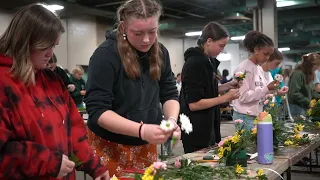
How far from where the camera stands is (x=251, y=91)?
2.78 m

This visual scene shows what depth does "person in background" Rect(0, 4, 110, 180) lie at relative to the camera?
123cm

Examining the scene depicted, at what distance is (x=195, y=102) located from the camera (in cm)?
246

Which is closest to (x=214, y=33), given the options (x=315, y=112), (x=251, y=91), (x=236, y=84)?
(x=236, y=84)

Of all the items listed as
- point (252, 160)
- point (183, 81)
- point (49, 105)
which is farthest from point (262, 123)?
point (49, 105)

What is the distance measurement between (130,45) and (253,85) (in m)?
1.44

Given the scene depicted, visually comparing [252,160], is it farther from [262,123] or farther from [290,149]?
[290,149]

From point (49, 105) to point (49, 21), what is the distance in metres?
0.30

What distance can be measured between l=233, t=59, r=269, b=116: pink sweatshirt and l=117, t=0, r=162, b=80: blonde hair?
120 centimetres

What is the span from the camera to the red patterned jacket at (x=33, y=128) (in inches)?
48.1

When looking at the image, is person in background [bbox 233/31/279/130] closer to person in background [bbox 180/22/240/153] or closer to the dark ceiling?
person in background [bbox 180/22/240/153]

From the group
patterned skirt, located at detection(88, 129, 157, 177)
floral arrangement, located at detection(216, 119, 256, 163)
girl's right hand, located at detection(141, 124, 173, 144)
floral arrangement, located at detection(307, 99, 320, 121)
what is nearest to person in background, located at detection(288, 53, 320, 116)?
floral arrangement, located at detection(307, 99, 320, 121)

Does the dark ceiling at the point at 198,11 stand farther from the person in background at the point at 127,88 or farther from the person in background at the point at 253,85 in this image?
the person in background at the point at 127,88

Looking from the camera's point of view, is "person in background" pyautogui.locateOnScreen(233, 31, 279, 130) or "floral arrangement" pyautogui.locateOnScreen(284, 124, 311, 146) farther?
"person in background" pyautogui.locateOnScreen(233, 31, 279, 130)

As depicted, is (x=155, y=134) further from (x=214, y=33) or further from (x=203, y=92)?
(x=214, y=33)
